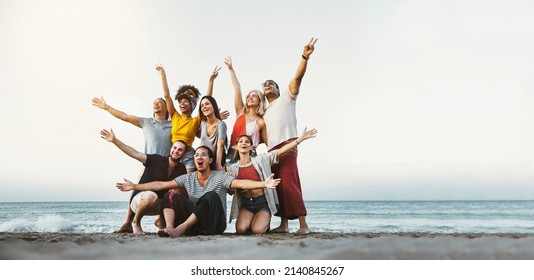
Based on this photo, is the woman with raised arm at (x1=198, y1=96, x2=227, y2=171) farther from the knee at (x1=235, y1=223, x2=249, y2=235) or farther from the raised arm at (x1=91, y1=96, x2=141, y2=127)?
the raised arm at (x1=91, y1=96, x2=141, y2=127)

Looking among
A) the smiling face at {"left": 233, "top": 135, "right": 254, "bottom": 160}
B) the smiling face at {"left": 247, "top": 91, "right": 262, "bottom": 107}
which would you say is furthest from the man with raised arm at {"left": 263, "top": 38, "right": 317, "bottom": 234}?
the smiling face at {"left": 233, "top": 135, "right": 254, "bottom": 160}

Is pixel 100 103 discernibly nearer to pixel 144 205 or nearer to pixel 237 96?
pixel 144 205

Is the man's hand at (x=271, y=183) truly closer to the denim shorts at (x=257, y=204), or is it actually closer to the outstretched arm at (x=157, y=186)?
the denim shorts at (x=257, y=204)

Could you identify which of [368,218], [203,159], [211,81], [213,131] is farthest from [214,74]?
[368,218]

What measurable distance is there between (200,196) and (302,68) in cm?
139

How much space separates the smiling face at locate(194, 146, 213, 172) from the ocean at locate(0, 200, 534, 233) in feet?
20.5

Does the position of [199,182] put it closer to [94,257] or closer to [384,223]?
[94,257]

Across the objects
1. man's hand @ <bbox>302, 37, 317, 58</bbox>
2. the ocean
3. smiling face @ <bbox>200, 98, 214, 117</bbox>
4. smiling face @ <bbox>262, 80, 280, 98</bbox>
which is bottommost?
the ocean

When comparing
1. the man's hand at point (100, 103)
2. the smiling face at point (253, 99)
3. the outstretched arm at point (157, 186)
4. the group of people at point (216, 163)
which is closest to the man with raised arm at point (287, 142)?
the group of people at point (216, 163)

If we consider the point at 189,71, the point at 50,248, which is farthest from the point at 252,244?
the point at 189,71

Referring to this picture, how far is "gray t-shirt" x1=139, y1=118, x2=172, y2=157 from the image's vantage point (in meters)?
5.07

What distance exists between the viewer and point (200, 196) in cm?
442

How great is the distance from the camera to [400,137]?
1311cm

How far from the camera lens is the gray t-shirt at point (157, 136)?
5.07 metres
